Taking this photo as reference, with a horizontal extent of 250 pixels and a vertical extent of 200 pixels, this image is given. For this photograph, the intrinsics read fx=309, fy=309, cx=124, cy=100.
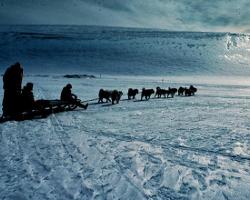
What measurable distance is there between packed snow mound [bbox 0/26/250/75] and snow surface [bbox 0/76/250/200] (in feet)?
138

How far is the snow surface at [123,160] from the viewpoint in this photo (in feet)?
13.8

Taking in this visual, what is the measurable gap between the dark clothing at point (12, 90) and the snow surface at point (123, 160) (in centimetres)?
71

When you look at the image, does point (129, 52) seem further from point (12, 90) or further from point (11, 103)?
point (11, 103)

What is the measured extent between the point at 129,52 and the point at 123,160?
196 ft

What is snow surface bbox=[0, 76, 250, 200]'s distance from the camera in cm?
420

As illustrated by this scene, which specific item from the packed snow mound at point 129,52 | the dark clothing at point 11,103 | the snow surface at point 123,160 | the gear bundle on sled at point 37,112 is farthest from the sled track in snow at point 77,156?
the packed snow mound at point 129,52

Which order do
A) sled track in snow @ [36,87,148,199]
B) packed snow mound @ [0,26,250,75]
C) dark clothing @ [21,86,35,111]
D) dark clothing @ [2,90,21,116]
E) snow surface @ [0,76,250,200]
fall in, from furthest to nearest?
packed snow mound @ [0,26,250,75], dark clothing @ [21,86,35,111], dark clothing @ [2,90,21,116], sled track in snow @ [36,87,148,199], snow surface @ [0,76,250,200]

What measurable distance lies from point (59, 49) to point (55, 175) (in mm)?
64453

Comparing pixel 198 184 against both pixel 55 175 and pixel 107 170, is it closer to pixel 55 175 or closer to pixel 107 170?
pixel 107 170

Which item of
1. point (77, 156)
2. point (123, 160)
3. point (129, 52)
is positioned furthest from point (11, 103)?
point (129, 52)

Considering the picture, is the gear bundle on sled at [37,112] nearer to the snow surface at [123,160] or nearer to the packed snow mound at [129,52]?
the snow surface at [123,160]

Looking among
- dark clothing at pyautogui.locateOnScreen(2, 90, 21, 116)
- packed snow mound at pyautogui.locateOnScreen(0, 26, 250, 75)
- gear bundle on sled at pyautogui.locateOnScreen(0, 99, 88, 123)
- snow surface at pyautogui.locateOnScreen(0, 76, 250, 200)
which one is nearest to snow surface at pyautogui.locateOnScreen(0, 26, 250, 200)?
snow surface at pyautogui.locateOnScreen(0, 76, 250, 200)

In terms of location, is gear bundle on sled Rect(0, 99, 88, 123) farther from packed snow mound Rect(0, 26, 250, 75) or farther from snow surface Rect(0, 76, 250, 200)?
packed snow mound Rect(0, 26, 250, 75)

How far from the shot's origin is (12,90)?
9484mm
